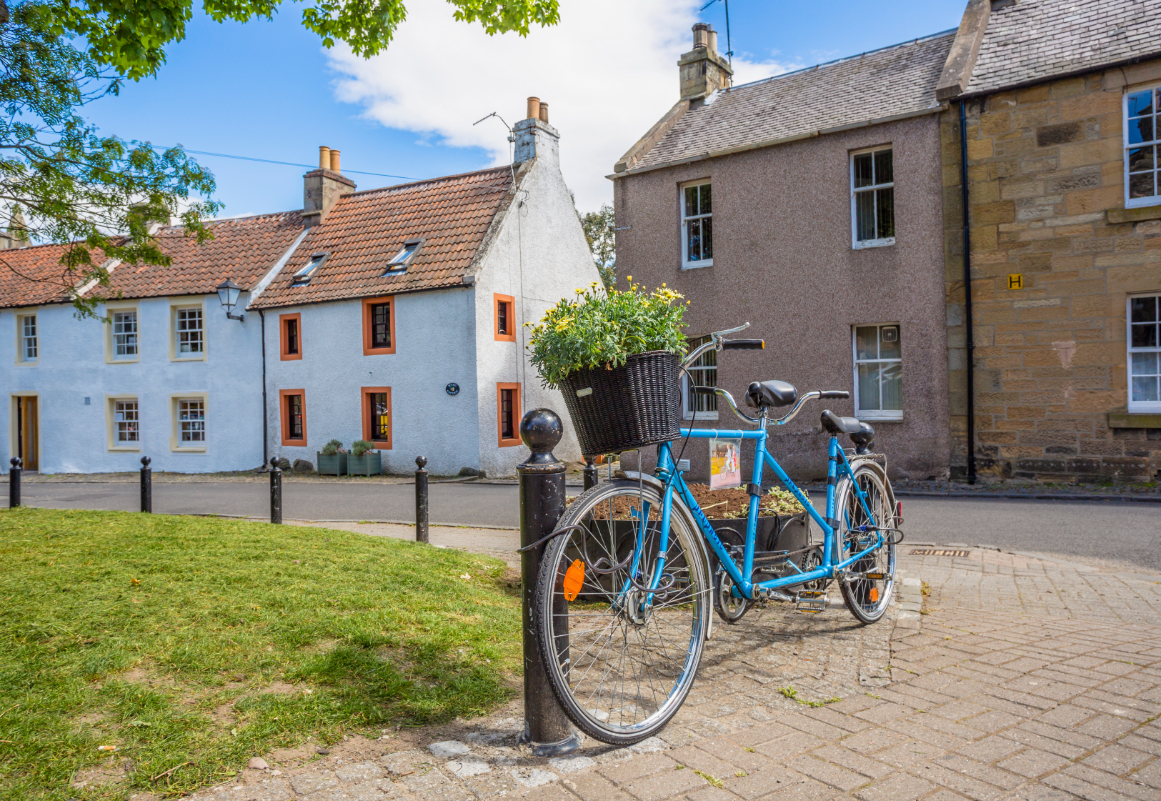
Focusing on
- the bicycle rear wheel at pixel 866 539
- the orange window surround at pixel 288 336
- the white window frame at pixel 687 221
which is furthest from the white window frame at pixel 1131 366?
the orange window surround at pixel 288 336

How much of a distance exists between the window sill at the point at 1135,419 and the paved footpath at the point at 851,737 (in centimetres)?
918

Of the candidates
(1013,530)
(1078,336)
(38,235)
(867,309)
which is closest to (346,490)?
(38,235)

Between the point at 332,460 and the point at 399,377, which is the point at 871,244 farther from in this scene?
the point at 332,460

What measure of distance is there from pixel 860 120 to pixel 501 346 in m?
10.2

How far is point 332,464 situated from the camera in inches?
818

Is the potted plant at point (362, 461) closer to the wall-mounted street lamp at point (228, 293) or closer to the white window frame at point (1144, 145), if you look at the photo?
the wall-mounted street lamp at point (228, 293)

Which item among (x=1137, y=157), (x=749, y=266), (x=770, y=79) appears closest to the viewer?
(x=1137, y=157)

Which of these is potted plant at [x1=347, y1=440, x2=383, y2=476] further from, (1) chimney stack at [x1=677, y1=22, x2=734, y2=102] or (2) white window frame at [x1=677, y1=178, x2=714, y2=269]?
(1) chimney stack at [x1=677, y1=22, x2=734, y2=102]

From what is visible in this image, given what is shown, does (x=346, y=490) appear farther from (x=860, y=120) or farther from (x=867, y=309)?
(x=860, y=120)

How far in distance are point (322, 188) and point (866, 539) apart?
23.5 meters

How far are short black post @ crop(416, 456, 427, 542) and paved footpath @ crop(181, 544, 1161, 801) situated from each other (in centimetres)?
449

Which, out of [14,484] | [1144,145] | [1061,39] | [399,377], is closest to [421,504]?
[14,484]

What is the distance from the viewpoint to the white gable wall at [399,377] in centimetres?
1988

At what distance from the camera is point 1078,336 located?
12648 millimetres
